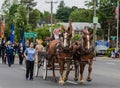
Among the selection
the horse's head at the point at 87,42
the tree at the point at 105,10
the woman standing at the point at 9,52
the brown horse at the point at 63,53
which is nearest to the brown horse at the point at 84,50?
the horse's head at the point at 87,42

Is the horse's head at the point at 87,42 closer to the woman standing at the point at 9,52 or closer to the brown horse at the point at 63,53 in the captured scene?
the brown horse at the point at 63,53

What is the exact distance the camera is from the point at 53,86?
1855 centimetres

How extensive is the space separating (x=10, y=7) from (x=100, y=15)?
21129 mm

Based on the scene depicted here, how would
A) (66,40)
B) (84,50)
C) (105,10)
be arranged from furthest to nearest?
(105,10)
(84,50)
(66,40)

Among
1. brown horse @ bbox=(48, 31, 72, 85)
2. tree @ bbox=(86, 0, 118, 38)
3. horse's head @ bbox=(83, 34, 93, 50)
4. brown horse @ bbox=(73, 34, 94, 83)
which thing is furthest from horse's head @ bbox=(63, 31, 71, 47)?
tree @ bbox=(86, 0, 118, 38)

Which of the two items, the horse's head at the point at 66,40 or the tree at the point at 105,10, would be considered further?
the tree at the point at 105,10

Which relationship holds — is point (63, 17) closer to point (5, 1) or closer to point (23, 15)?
point (5, 1)

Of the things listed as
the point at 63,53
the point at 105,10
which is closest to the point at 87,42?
the point at 63,53

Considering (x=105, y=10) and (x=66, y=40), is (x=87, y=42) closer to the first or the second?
(x=66, y=40)

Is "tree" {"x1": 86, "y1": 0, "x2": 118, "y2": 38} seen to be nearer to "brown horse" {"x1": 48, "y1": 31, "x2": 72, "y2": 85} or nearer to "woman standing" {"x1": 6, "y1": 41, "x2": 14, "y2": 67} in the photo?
"woman standing" {"x1": 6, "y1": 41, "x2": 14, "y2": 67}

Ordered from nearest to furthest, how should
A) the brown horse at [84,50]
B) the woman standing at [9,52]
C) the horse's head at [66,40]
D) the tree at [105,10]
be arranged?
the horse's head at [66,40]
the brown horse at [84,50]
the woman standing at [9,52]
the tree at [105,10]

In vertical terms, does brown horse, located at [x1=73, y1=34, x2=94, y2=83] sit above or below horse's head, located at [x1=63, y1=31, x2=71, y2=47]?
below

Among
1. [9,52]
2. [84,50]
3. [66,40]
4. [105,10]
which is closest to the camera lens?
[66,40]

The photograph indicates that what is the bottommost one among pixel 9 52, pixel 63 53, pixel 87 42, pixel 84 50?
pixel 9 52
